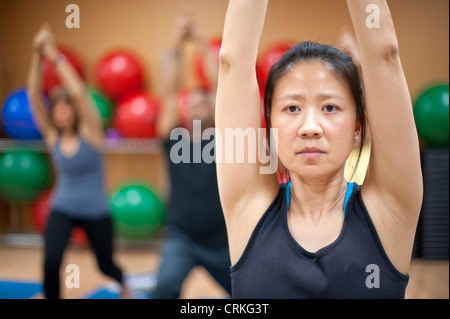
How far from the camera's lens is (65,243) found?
1.45 meters

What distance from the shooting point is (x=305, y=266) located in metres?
0.52

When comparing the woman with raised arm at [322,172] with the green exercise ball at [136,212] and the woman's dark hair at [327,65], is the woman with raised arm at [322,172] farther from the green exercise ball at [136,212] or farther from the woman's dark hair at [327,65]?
the green exercise ball at [136,212]

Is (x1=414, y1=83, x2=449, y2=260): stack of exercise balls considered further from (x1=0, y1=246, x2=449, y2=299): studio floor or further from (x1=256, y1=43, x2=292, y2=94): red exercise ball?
(x1=256, y1=43, x2=292, y2=94): red exercise ball

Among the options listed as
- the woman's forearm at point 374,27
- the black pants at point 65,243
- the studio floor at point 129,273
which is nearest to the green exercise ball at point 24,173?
the studio floor at point 129,273

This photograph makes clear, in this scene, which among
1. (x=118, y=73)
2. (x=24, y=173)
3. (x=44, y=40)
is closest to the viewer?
(x=44, y=40)

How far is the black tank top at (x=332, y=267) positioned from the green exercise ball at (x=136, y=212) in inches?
85.8

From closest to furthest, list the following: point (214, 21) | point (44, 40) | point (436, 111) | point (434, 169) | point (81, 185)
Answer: point (44, 40) → point (214, 21) → point (436, 111) → point (81, 185) → point (434, 169)

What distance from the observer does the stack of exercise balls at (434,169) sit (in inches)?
39.8

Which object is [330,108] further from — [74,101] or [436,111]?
[74,101]

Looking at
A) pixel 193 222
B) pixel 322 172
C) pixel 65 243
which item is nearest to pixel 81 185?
pixel 65 243

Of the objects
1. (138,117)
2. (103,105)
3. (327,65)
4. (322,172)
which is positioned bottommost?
(322,172)

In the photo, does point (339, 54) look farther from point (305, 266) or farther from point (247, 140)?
point (305, 266)

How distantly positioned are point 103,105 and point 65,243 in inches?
60.9
